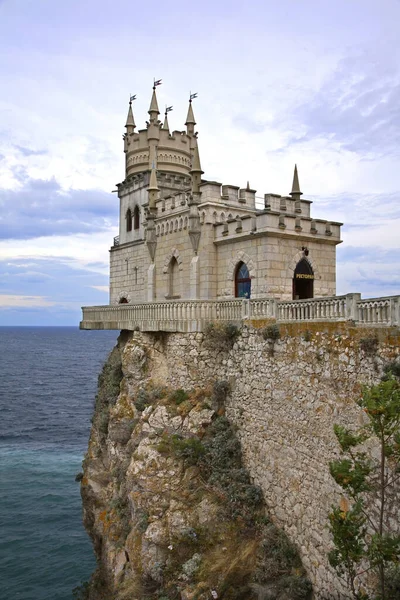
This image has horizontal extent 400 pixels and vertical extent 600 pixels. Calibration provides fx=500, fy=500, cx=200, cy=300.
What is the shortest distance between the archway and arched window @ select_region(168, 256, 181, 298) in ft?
18.9

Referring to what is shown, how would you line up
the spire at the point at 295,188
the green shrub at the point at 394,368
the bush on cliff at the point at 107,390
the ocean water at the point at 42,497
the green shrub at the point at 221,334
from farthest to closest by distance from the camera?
the bush on cliff at the point at 107,390
the spire at the point at 295,188
the ocean water at the point at 42,497
the green shrub at the point at 221,334
the green shrub at the point at 394,368

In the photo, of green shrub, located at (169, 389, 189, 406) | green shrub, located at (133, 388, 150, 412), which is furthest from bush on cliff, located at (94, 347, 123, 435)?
green shrub, located at (169, 389, 189, 406)

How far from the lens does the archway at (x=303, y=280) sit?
66.8 ft

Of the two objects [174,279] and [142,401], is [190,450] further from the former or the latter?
[174,279]

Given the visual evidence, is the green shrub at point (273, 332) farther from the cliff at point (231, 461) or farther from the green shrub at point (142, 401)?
the green shrub at point (142, 401)

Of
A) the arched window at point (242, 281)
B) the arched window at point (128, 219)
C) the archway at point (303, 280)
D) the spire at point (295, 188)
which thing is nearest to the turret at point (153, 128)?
the arched window at point (128, 219)

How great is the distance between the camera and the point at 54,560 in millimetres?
22484

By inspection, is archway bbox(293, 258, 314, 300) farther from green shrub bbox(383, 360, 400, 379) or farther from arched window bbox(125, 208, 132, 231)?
arched window bbox(125, 208, 132, 231)

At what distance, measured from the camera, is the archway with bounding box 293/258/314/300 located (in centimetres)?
2038

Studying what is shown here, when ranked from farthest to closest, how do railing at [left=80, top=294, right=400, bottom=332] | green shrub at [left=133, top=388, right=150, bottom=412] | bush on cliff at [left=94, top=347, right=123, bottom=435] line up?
1. bush on cliff at [left=94, top=347, right=123, bottom=435]
2. green shrub at [left=133, top=388, right=150, bottom=412]
3. railing at [left=80, top=294, right=400, bottom=332]

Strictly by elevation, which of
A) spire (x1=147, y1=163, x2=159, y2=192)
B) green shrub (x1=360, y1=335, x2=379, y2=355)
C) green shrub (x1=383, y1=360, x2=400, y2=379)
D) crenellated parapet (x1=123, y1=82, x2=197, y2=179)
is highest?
crenellated parapet (x1=123, y1=82, x2=197, y2=179)

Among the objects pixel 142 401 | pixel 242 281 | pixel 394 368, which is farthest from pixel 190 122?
pixel 394 368

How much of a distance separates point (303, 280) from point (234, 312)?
14.7ft

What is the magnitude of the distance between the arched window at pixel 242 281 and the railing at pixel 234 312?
6.80 ft
